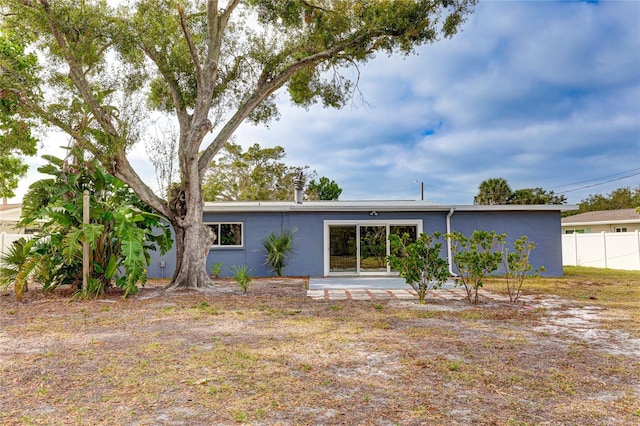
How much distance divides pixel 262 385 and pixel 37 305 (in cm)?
694

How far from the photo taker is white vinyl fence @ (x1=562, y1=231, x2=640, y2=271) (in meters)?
16.7

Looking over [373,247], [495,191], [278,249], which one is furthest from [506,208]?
[495,191]

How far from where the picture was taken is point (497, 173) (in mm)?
35250

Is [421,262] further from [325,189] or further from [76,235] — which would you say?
[325,189]

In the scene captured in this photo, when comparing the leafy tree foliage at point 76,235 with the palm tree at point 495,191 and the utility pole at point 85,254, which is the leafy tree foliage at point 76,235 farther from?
the palm tree at point 495,191

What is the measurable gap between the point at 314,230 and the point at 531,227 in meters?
7.73

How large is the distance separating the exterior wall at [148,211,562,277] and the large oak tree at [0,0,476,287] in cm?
363

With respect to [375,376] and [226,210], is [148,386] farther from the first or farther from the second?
[226,210]

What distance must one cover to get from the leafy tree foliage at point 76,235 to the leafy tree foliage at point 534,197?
34585 millimetres

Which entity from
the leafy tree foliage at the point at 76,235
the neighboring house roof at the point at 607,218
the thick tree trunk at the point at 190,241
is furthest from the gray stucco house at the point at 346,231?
the neighboring house roof at the point at 607,218

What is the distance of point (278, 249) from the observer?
47.2ft

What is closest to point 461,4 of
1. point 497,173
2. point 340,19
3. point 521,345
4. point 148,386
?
point 340,19

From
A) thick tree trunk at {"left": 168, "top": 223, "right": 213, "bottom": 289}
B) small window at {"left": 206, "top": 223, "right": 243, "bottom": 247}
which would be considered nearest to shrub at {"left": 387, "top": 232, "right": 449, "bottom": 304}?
thick tree trunk at {"left": 168, "top": 223, "right": 213, "bottom": 289}

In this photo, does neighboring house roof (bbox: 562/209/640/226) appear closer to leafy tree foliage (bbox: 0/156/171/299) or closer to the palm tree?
the palm tree
